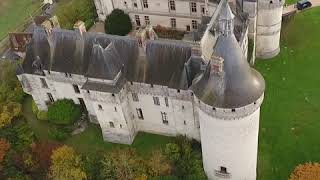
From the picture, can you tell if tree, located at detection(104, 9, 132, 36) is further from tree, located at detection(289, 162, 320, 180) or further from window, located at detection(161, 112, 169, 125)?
tree, located at detection(289, 162, 320, 180)

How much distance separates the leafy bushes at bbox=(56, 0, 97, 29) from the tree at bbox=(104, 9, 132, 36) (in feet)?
20.0

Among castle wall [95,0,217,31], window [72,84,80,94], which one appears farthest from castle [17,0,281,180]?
castle wall [95,0,217,31]

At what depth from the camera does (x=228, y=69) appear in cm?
4019

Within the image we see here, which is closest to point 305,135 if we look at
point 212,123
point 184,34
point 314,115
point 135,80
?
point 314,115

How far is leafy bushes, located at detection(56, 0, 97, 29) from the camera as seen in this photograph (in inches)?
2951

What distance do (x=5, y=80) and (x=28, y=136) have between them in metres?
12.0

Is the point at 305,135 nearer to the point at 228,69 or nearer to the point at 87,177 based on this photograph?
the point at 228,69

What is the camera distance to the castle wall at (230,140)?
1661 inches

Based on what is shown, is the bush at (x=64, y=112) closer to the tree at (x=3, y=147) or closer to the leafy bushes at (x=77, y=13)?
the tree at (x=3, y=147)

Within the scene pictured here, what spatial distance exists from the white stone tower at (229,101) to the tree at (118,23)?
30897mm

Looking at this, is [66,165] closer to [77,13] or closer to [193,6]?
[193,6]

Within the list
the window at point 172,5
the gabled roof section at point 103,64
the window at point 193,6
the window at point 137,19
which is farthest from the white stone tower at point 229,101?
the window at point 137,19

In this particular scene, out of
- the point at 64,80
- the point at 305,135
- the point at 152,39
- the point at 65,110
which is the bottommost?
the point at 305,135

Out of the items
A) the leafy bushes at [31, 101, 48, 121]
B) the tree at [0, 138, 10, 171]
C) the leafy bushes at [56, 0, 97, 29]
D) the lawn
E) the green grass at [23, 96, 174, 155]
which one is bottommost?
the green grass at [23, 96, 174, 155]
